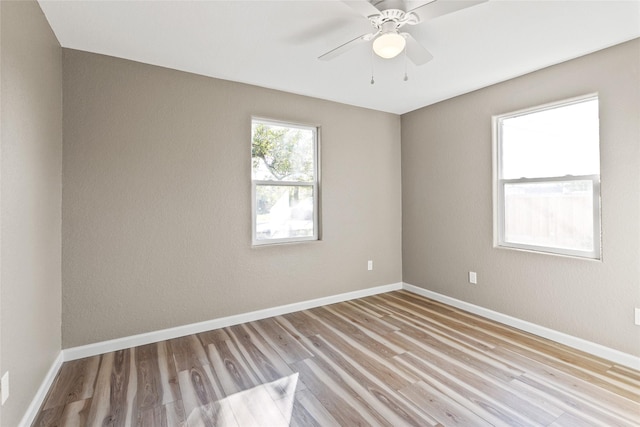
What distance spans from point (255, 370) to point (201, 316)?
3.10 feet

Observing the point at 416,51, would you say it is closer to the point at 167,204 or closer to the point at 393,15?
the point at 393,15

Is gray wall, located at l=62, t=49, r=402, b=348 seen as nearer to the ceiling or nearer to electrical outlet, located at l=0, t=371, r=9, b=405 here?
the ceiling

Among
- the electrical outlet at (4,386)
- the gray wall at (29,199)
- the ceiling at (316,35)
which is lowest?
the electrical outlet at (4,386)

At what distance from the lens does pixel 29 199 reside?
177 centimetres

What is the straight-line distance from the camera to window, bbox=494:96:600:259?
8.40ft

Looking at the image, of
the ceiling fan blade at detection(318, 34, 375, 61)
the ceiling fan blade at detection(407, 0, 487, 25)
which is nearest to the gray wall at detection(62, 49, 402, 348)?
the ceiling fan blade at detection(318, 34, 375, 61)

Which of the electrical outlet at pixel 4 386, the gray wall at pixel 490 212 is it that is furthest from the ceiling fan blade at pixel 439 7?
the electrical outlet at pixel 4 386

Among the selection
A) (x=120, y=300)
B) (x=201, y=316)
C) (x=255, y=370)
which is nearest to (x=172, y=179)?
(x=120, y=300)

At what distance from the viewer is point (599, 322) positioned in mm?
2461

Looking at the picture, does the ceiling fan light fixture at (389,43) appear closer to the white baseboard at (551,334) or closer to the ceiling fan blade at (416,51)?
the ceiling fan blade at (416,51)

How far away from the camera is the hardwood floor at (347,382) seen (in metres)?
1.78

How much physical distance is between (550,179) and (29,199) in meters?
3.91

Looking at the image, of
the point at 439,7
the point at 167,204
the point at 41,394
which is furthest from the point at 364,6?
the point at 41,394

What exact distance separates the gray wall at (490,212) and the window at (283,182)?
1427 millimetres
